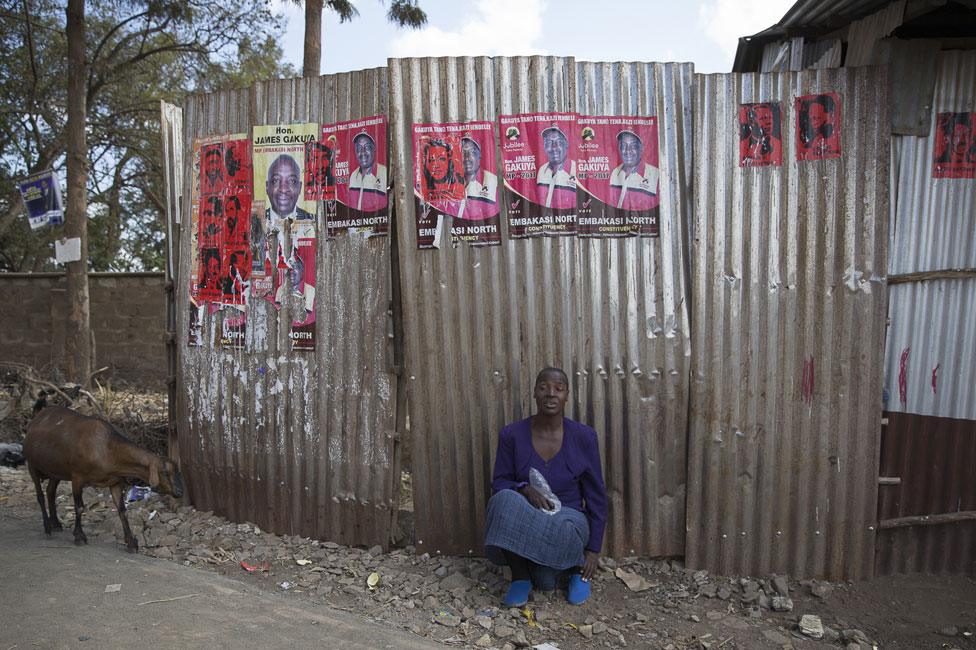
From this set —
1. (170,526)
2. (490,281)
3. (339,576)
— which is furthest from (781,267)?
(170,526)

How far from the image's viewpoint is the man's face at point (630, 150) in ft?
13.4

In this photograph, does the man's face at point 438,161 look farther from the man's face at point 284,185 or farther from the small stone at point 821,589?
the small stone at point 821,589

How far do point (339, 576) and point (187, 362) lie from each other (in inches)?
79.7

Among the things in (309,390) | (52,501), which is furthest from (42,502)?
(309,390)

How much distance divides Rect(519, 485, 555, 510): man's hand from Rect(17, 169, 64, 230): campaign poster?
7.86m

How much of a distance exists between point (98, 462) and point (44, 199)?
19.0 ft

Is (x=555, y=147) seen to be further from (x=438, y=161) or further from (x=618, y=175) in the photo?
(x=438, y=161)

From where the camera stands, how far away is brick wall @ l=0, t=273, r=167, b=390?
1137 cm

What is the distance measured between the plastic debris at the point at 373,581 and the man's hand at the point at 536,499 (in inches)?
42.1

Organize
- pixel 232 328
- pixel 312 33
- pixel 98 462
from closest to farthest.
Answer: pixel 98 462 < pixel 232 328 < pixel 312 33

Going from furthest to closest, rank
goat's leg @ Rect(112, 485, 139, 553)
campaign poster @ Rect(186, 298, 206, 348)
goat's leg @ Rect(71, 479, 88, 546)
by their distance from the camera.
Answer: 1. campaign poster @ Rect(186, 298, 206, 348)
2. goat's leg @ Rect(71, 479, 88, 546)
3. goat's leg @ Rect(112, 485, 139, 553)

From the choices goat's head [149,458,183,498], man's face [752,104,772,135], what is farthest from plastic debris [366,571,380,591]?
man's face [752,104,772,135]

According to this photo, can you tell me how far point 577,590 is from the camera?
387 cm

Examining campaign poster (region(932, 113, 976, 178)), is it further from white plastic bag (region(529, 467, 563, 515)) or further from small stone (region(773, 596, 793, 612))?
white plastic bag (region(529, 467, 563, 515))
